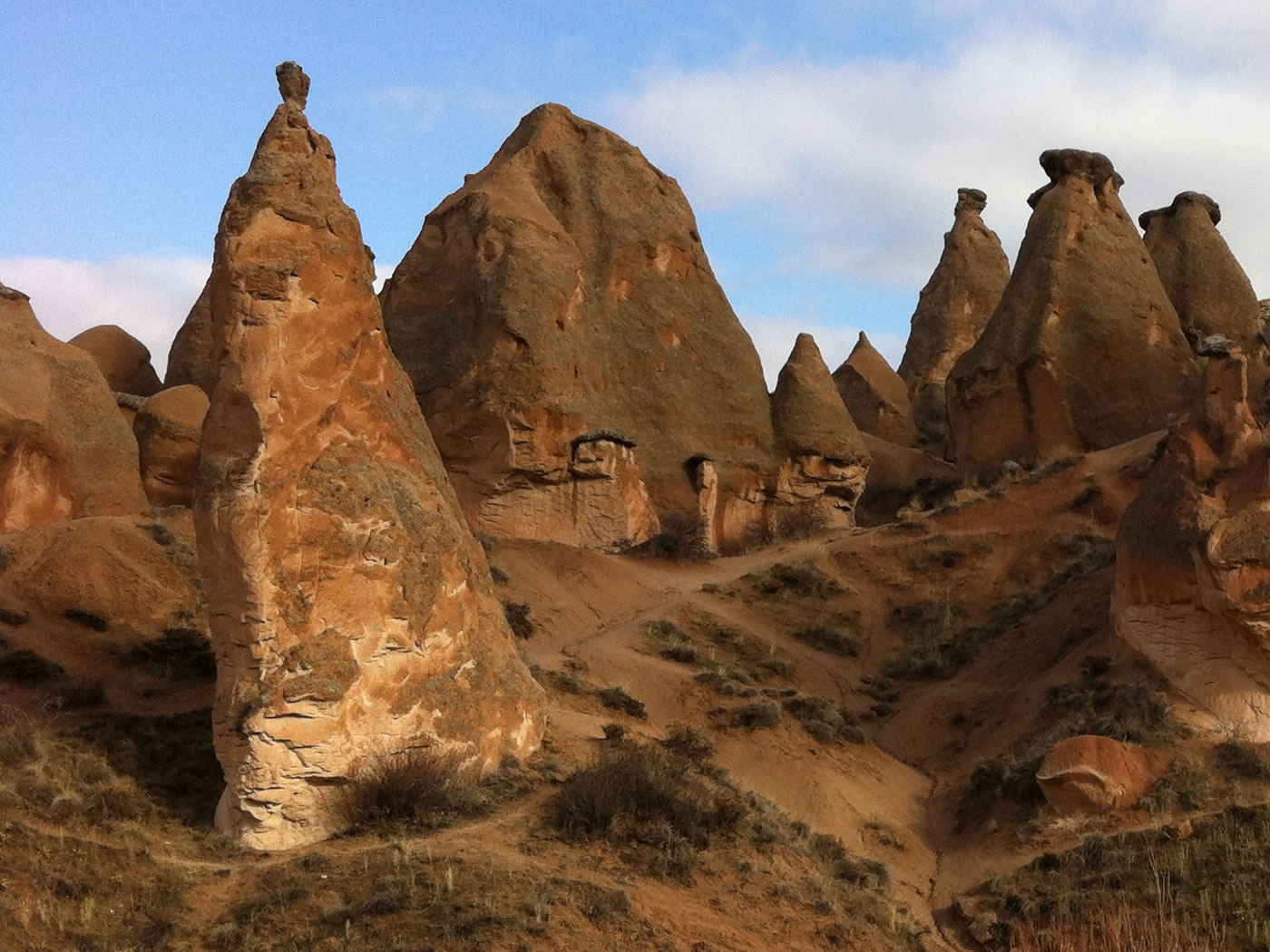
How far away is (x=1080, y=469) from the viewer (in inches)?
1144

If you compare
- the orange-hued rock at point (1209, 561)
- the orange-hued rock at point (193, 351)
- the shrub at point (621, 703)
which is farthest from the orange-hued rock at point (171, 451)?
the orange-hued rock at point (1209, 561)

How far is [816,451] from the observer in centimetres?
3375

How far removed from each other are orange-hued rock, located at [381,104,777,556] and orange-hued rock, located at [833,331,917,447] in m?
11.9

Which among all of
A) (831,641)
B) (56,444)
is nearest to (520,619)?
(831,641)

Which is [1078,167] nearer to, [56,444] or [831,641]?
[831,641]

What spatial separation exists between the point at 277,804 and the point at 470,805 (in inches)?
67.0

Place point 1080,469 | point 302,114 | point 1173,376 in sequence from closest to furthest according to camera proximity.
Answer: point 302,114 < point 1080,469 < point 1173,376

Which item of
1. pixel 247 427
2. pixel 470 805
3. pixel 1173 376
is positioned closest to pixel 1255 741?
pixel 470 805

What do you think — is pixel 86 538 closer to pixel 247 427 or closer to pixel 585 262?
pixel 247 427

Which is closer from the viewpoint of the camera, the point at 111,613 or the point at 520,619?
the point at 111,613

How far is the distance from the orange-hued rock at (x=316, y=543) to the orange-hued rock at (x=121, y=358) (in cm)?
1855

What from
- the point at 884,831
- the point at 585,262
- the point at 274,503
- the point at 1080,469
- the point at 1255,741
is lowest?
the point at 884,831

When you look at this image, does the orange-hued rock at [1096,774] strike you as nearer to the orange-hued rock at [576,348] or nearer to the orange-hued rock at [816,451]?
the orange-hued rock at [576,348]

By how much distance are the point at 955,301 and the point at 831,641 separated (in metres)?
26.8
